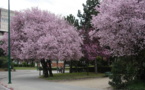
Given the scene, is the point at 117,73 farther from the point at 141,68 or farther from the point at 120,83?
the point at 141,68

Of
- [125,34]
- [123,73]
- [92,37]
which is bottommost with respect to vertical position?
[123,73]

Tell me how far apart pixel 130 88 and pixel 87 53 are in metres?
14.0

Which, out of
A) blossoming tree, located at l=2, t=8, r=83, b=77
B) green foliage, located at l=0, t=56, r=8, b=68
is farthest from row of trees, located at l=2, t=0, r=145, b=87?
green foliage, located at l=0, t=56, r=8, b=68

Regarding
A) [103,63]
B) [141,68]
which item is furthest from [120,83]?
[103,63]

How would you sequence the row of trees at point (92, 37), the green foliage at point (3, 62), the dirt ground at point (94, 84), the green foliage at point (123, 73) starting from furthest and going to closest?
1. the green foliage at point (3, 62)
2. the dirt ground at point (94, 84)
3. the green foliage at point (123, 73)
4. the row of trees at point (92, 37)

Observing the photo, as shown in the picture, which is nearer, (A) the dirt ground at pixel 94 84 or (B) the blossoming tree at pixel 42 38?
(A) the dirt ground at pixel 94 84

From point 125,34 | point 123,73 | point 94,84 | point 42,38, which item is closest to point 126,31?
point 125,34

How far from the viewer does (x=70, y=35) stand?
25.4 meters

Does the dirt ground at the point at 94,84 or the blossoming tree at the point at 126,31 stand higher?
the blossoming tree at the point at 126,31

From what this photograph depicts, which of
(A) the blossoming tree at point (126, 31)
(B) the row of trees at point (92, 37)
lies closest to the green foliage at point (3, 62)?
(B) the row of trees at point (92, 37)

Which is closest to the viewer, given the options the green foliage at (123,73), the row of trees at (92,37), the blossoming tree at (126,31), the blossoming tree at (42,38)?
the blossoming tree at (126,31)

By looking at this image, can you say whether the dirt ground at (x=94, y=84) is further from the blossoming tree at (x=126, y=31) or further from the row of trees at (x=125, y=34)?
the blossoming tree at (x=126, y=31)

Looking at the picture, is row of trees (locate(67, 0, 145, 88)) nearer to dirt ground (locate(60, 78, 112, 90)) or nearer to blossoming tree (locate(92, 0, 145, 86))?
blossoming tree (locate(92, 0, 145, 86))

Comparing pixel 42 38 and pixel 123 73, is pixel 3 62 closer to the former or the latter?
pixel 42 38
